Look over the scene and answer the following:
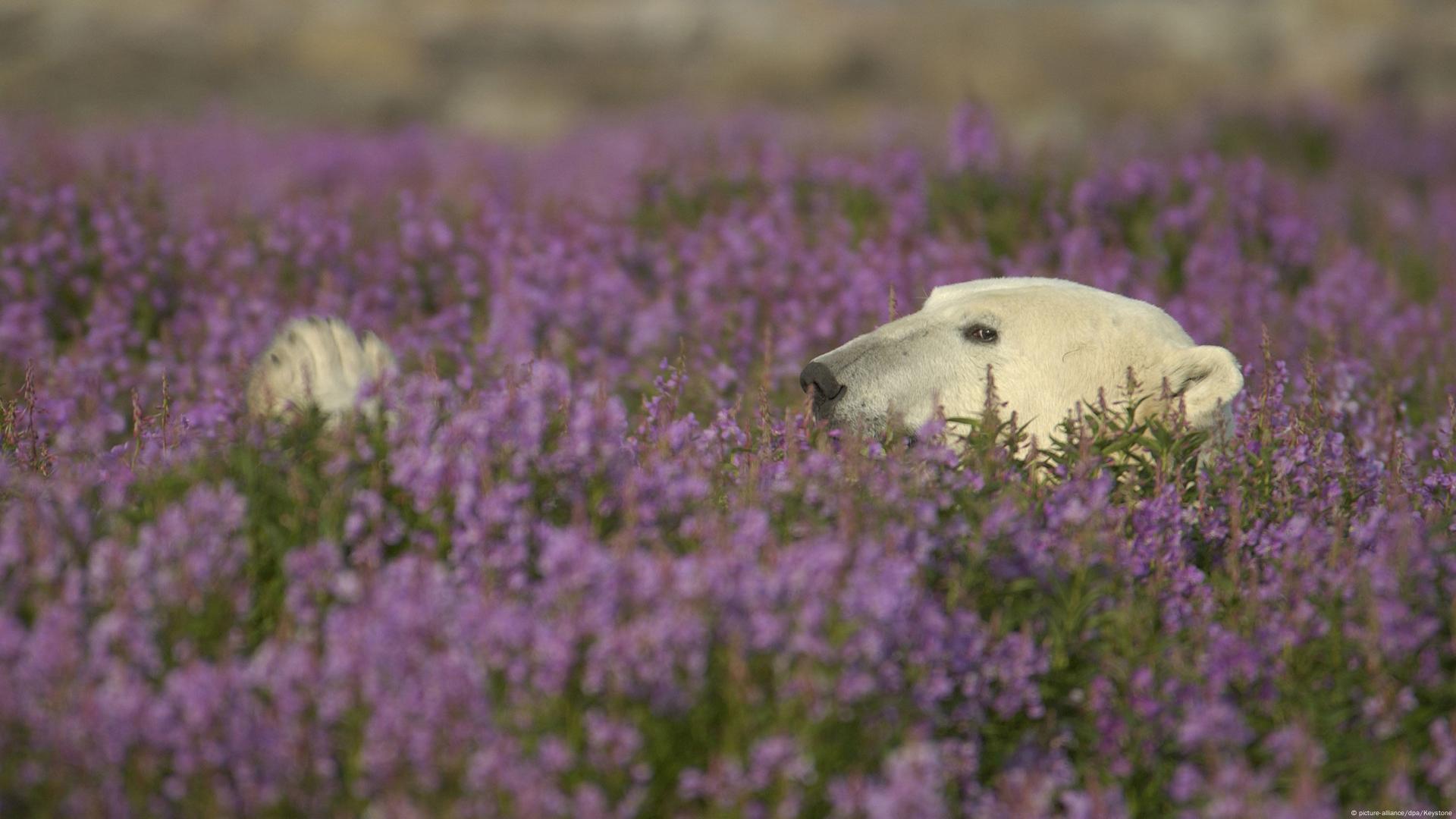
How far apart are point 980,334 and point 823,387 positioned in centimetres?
58

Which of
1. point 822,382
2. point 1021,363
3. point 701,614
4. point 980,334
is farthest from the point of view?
point 980,334

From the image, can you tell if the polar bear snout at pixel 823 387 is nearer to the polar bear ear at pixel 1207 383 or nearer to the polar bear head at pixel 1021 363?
the polar bear head at pixel 1021 363

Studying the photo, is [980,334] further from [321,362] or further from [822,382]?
[321,362]

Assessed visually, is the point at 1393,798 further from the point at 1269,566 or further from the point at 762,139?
the point at 762,139

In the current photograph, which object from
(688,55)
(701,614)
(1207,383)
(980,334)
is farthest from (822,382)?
(688,55)

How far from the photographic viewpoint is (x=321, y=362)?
4.44 m

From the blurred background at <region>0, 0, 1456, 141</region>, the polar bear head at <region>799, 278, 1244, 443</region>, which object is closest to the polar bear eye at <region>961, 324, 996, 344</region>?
the polar bear head at <region>799, 278, 1244, 443</region>

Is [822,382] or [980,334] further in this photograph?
[980,334]

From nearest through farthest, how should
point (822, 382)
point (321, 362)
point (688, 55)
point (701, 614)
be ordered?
point (701, 614) < point (321, 362) < point (822, 382) < point (688, 55)

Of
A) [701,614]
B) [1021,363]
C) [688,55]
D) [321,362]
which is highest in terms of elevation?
[688,55]

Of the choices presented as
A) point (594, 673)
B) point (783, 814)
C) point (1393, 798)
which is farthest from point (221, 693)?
point (1393, 798)

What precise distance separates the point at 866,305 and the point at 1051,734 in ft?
12.7

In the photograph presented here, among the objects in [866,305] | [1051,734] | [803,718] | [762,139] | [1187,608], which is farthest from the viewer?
[762,139]

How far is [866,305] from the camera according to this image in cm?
685
